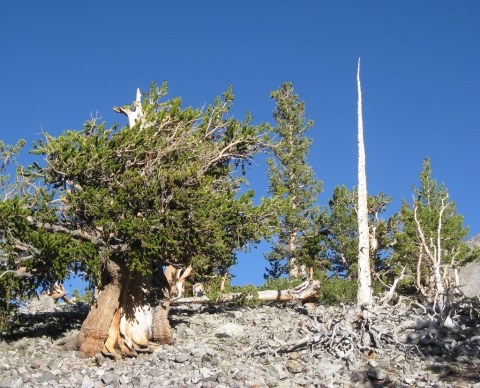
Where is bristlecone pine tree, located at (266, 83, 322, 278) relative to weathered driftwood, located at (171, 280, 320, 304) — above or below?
above

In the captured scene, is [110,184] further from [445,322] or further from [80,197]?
[445,322]

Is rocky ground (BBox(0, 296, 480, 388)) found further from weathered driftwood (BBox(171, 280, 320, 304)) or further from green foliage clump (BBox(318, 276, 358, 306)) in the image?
green foliage clump (BBox(318, 276, 358, 306))

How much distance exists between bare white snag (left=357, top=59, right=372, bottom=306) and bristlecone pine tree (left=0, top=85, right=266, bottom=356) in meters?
3.07

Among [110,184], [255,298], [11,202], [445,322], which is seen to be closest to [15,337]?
[11,202]

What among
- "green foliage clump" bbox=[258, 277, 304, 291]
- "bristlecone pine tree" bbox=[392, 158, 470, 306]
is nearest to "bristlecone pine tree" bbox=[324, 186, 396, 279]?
"bristlecone pine tree" bbox=[392, 158, 470, 306]

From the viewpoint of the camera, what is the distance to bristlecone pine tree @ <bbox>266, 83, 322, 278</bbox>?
111 ft

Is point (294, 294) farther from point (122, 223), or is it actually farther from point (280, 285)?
point (122, 223)

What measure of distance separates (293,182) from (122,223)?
25.8 metres

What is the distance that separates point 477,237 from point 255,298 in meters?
45.9

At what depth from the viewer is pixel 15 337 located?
47.0ft

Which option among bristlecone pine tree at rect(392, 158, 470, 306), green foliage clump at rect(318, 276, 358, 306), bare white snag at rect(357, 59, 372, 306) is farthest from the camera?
bristlecone pine tree at rect(392, 158, 470, 306)

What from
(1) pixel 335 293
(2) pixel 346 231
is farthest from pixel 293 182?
(1) pixel 335 293

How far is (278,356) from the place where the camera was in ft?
39.5

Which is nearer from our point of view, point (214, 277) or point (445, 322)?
point (445, 322)
